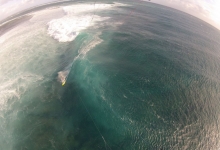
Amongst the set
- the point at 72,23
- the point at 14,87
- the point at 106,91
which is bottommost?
the point at 14,87

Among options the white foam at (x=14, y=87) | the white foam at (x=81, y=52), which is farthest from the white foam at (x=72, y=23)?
the white foam at (x=14, y=87)

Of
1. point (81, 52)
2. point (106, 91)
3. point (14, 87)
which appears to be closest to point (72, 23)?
point (81, 52)

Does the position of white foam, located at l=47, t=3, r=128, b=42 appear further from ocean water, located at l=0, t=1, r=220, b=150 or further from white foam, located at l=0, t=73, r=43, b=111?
white foam, located at l=0, t=73, r=43, b=111

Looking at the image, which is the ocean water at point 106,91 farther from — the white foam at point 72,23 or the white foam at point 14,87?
the white foam at point 72,23

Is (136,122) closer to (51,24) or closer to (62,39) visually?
(62,39)

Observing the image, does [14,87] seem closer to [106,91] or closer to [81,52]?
[81,52]

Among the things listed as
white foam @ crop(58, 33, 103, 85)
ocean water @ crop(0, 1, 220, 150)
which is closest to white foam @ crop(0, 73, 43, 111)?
ocean water @ crop(0, 1, 220, 150)

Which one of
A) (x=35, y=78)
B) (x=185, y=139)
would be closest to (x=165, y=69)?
(x=185, y=139)
